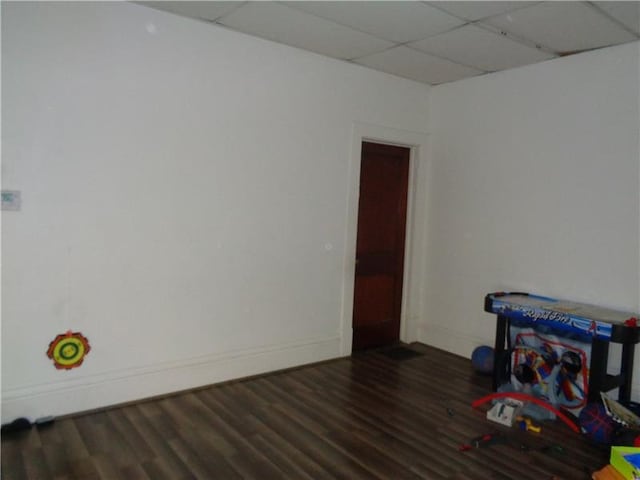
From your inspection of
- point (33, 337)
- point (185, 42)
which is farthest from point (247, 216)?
point (33, 337)

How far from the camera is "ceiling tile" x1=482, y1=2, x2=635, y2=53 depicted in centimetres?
314

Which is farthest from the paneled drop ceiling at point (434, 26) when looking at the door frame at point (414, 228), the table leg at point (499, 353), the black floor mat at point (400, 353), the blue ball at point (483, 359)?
the black floor mat at point (400, 353)

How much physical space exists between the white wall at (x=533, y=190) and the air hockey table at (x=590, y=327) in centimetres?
35

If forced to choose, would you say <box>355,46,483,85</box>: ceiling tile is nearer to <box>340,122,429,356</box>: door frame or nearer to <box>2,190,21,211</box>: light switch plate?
<box>340,122,429,356</box>: door frame

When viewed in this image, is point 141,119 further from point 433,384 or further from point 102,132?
point 433,384

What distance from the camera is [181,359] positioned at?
3.70m

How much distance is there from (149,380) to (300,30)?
2.82 metres

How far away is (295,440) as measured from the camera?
3061 mm

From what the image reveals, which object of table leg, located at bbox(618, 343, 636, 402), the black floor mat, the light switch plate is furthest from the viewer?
the black floor mat

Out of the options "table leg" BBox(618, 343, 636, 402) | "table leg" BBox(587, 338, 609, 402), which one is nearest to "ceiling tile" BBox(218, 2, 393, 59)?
"table leg" BBox(587, 338, 609, 402)

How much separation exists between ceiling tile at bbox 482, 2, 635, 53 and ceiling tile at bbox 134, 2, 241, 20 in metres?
1.79

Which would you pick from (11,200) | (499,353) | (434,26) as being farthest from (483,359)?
(11,200)

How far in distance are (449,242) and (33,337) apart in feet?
12.2

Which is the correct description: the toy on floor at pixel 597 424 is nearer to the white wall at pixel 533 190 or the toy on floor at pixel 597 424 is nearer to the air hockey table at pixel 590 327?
the air hockey table at pixel 590 327
